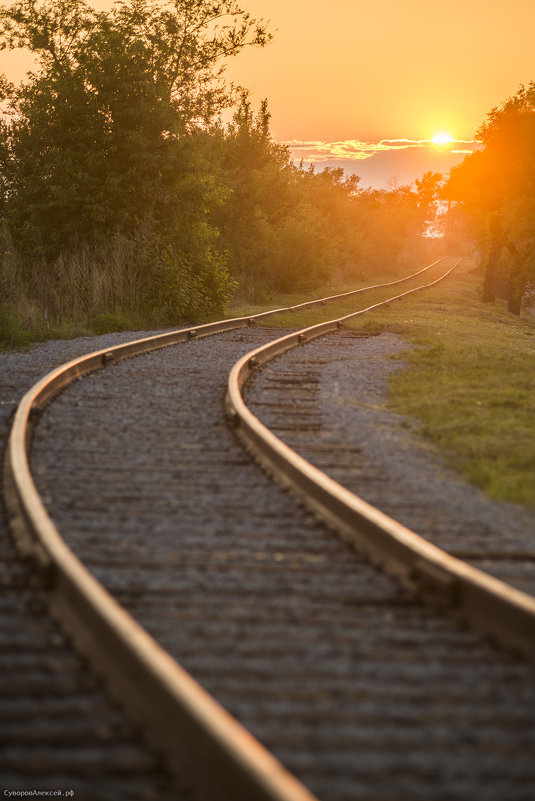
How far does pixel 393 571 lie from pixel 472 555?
60cm

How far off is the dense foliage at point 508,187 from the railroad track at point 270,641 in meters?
30.9

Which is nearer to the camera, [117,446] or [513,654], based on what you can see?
[513,654]

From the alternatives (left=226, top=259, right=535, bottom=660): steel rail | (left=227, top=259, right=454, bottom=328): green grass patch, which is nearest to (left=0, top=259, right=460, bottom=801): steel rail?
(left=226, top=259, right=535, bottom=660): steel rail

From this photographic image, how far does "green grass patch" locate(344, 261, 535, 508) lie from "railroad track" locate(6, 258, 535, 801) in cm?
194

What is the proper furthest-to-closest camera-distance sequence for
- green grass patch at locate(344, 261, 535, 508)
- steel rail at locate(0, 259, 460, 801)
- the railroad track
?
green grass patch at locate(344, 261, 535, 508)
the railroad track
steel rail at locate(0, 259, 460, 801)

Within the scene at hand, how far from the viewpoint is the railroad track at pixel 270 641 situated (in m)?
2.25

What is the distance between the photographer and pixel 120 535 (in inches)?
161

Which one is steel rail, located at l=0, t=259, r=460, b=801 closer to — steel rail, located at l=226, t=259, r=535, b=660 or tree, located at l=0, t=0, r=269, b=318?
steel rail, located at l=226, t=259, r=535, b=660

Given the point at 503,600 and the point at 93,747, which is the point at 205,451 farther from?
the point at 93,747

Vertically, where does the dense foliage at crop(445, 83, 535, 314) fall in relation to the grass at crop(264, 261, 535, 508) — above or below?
above

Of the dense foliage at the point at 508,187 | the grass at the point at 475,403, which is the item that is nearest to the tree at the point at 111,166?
the grass at the point at 475,403

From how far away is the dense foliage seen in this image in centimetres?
3341

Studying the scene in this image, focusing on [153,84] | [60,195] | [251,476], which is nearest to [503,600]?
[251,476]

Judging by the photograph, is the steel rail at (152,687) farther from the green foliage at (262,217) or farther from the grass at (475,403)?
the green foliage at (262,217)
